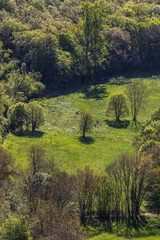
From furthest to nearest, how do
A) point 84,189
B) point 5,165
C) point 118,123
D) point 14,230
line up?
point 118,123
point 5,165
point 84,189
point 14,230

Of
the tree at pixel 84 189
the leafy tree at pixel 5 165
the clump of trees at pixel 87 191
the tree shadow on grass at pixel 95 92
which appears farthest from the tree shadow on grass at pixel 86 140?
the tree shadow on grass at pixel 95 92

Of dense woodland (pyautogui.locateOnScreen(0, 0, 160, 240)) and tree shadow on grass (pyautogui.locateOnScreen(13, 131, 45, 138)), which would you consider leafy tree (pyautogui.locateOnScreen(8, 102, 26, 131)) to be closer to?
dense woodland (pyautogui.locateOnScreen(0, 0, 160, 240))

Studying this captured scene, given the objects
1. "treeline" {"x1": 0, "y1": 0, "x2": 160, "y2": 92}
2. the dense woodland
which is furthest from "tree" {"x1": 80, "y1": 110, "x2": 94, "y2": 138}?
"treeline" {"x1": 0, "y1": 0, "x2": 160, "y2": 92}

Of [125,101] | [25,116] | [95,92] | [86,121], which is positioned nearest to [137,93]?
[125,101]

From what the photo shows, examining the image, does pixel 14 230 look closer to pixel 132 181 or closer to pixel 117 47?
pixel 132 181

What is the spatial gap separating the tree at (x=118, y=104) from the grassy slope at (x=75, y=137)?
150 inches

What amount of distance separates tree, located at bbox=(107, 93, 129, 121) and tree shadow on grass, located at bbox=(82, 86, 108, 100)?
17.5 m

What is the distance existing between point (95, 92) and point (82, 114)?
35800 millimetres

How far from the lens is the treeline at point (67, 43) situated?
10701cm

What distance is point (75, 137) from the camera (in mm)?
72625

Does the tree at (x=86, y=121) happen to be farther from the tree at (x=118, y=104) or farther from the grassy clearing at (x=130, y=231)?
the grassy clearing at (x=130, y=231)

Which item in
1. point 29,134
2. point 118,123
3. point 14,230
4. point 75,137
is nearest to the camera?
point 14,230

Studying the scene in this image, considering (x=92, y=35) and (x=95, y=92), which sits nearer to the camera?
(x=95, y=92)

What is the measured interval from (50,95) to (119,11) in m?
75.1
